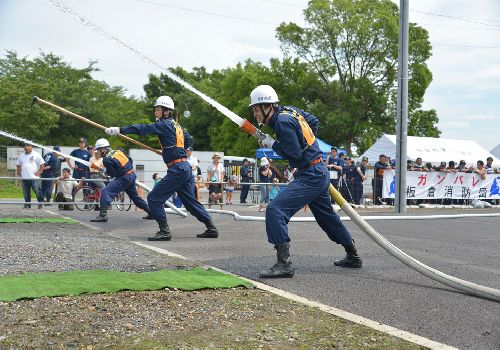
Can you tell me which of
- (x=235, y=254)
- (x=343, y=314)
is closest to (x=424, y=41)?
(x=235, y=254)

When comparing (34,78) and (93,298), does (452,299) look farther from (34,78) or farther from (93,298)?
(34,78)

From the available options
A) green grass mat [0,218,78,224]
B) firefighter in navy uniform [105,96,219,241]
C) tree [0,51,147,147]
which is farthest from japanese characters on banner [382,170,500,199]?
tree [0,51,147,147]

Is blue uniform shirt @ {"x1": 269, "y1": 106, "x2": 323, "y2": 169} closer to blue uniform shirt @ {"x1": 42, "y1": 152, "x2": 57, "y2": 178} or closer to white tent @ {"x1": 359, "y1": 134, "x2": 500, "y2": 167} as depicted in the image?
blue uniform shirt @ {"x1": 42, "y1": 152, "x2": 57, "y2": 178}

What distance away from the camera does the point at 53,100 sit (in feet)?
137

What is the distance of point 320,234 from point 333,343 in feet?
22.6

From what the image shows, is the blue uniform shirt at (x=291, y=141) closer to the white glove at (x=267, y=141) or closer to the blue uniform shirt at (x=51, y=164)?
the white glove at (x=267, y=141)

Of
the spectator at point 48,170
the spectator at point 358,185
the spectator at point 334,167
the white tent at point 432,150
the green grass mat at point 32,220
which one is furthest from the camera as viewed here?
the white tent at point 432,150

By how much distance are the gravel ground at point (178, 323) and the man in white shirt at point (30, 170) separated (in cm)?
1184

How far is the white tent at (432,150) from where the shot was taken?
89.0 ft

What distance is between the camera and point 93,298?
497 cm

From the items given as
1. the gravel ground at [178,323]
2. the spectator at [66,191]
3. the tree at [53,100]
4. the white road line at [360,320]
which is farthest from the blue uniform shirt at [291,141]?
the tree at [53,100]

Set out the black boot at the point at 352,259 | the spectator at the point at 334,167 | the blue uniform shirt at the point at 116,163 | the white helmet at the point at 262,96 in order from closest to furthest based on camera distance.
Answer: the white helmet at the point at 262,96 < the black boot at the point at 352,259 < the blue uniform shirt at the point at 116,163 < the spectator at the point at 334,167

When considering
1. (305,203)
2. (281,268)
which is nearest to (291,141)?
(305,203)

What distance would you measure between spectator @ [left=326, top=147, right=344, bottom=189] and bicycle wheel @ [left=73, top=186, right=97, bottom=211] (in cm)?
706
